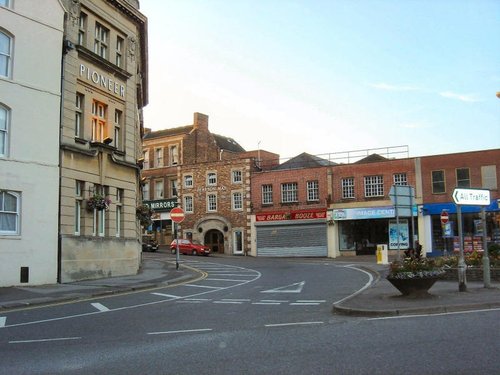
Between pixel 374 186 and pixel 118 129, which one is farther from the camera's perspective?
pixel 374 186

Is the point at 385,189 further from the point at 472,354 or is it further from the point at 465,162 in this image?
the point at 472,354

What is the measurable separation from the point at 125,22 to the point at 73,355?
69.7 feet

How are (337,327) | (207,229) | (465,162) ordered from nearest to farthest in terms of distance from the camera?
1. (337,327)
2. (465,162)
3. (207,229)

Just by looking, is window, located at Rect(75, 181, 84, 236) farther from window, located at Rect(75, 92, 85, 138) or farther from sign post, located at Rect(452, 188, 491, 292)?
sign post, located at Rect(452, 188, 491, 292)

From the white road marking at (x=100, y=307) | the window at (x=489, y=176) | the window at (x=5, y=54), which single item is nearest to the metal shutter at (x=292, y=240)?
the window at (x=489, y=176)

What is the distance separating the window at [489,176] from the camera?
130 feet

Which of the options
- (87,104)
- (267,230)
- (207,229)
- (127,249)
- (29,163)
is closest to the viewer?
(29,163)

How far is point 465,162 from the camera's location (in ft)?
134

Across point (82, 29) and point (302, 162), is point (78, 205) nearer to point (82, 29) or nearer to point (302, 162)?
point (82, 29)

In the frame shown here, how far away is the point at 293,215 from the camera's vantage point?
Result: 46844 mm

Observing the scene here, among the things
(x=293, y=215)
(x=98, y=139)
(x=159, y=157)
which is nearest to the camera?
(x=98, y=139)

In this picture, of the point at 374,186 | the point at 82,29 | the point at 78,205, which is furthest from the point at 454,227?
the point at 82,29

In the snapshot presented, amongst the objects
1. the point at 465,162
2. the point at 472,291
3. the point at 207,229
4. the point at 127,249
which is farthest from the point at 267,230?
the point at 472,291

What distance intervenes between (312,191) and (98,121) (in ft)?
84.8
